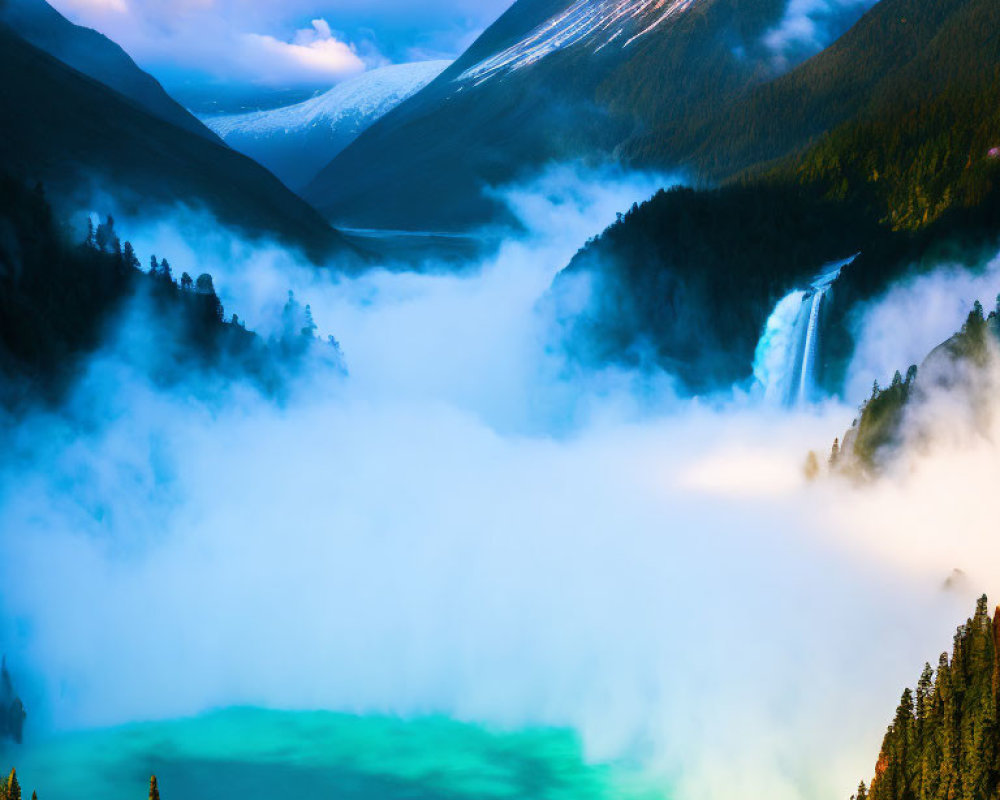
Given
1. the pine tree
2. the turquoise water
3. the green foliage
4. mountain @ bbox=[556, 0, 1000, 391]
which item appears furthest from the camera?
the pine tree

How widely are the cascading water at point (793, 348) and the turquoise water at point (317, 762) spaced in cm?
5335

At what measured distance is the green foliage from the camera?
5525 centimetres

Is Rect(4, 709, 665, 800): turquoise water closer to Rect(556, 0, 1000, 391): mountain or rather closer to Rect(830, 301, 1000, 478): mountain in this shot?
Rect(830, 301, 1000, 478): mountain

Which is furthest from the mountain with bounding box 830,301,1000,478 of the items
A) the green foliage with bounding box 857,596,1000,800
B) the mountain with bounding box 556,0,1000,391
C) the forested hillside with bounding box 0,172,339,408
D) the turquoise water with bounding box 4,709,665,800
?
the forested hillside with bounding box 0,172,339,408

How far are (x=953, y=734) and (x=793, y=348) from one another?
2871 inches

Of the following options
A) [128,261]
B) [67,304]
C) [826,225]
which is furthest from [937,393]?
[128,261]

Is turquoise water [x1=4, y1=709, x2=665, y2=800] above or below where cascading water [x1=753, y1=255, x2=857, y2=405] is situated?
below

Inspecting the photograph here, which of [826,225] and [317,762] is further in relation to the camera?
[826,225]

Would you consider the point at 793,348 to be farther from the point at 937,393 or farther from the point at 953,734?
the point at 953,734

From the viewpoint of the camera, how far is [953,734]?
5684 centimetres

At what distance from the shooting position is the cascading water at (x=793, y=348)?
124 m

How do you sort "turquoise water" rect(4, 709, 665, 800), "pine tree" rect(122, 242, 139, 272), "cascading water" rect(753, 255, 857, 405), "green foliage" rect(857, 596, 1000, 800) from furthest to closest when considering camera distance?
"pine tree" rect(122, 242, 139, 272) → "cascading water" rect(753, 255, 857, 405) → "turquoise water" rect(4, 709, 665, 800) → "green foliage" rect(857, 596, 1000, 800)

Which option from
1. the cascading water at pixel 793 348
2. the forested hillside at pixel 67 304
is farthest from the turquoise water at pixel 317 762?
the cascading water at pixel 793 348

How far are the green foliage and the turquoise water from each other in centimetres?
1568
